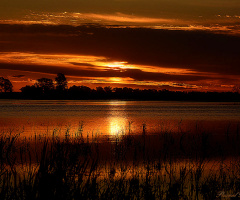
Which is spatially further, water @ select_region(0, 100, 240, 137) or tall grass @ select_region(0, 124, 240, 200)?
water @ select_region(0, 100, 240, 137)

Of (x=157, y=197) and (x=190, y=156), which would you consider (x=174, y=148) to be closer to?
(x=190, y=156)

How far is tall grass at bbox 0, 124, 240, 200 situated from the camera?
33.6 feet

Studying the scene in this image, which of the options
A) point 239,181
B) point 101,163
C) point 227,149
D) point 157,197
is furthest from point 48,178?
point 227,149

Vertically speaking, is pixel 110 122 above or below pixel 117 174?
below

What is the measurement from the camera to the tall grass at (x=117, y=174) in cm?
1024

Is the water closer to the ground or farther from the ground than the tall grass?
closer to the ground

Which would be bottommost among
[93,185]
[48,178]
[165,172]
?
[165,172]

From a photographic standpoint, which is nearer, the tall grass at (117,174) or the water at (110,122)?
the tall grass at (117,174)

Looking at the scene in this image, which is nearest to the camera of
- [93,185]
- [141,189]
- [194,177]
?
[93,185]

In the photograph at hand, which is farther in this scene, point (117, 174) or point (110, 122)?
point (110, 122)

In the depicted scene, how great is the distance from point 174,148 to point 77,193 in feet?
51.1

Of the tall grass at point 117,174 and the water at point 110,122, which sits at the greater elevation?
the tall grass at point 117,174

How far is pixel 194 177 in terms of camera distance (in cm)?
1564

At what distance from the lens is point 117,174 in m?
16.1
